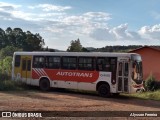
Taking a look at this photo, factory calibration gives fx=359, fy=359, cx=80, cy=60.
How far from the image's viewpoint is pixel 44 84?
25016 mm

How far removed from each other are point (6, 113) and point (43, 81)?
1178cm

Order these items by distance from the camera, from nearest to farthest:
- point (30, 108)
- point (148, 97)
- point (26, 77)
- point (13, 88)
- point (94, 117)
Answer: point (94, 117) < point (30, 108) < point (148, 97) < point (13, 88) < point (26, 77)

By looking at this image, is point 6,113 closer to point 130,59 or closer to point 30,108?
point 30,108

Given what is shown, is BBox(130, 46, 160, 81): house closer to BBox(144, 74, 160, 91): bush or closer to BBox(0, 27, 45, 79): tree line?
BBox(144, 74, 160, 91): bush

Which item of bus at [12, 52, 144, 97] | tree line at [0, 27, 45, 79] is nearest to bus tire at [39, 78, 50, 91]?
bus at [12, 52, 144, 97]

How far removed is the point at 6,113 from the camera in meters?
13.3

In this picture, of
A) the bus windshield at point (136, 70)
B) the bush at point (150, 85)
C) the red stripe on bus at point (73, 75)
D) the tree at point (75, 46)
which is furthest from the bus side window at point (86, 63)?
the tree at point (75, 46)

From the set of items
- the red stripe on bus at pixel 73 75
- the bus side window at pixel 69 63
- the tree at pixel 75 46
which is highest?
the tree at pixel 75 46

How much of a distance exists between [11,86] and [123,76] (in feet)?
26.2

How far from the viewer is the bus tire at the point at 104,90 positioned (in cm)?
2176

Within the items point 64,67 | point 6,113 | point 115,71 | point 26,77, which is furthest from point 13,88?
point 6,113

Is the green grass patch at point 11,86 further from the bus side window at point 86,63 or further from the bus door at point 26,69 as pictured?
the bus side window at point 86,63

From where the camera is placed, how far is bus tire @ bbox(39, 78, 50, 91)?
24.8 m

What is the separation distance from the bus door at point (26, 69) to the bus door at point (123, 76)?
744 cm
